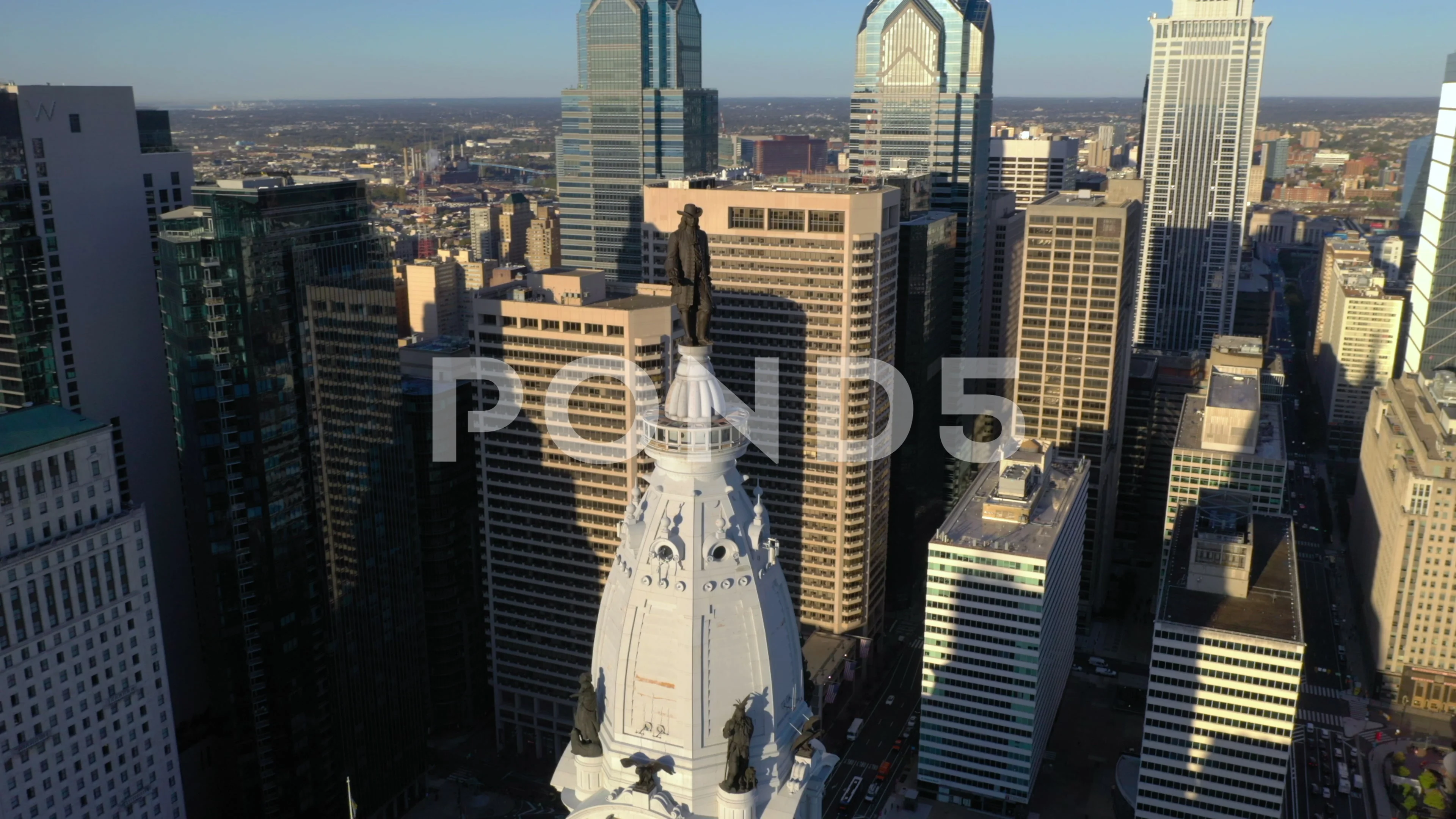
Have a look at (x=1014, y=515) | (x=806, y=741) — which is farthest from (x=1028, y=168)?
(x=806, y=741)

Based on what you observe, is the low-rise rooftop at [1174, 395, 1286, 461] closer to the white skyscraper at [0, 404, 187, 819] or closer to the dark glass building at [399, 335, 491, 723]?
the dark glass building at [399, 335, 491, 723]

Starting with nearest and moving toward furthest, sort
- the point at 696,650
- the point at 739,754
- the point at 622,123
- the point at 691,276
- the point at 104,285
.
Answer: the point at 739,754 → the point at 696,650 → the point at 691,276 → the point at 104,285 → the point at 622,123

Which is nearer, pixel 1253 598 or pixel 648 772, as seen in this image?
pixel 648 772

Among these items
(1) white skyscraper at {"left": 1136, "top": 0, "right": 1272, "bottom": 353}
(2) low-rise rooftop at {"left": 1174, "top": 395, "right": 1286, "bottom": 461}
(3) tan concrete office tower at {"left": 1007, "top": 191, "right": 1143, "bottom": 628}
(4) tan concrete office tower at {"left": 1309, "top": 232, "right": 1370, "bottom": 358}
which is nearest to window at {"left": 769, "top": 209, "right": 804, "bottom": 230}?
(3) tan concrete office tower at {"left": 1007, "top": 191, "right": 1143, "bottom": 628}

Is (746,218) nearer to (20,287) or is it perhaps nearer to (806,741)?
(20,287)

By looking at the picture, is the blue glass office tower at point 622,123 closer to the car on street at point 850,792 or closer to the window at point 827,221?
the window at point 827,221

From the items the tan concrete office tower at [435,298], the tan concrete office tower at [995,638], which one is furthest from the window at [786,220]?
the tan concrete office tower at [435,298]
